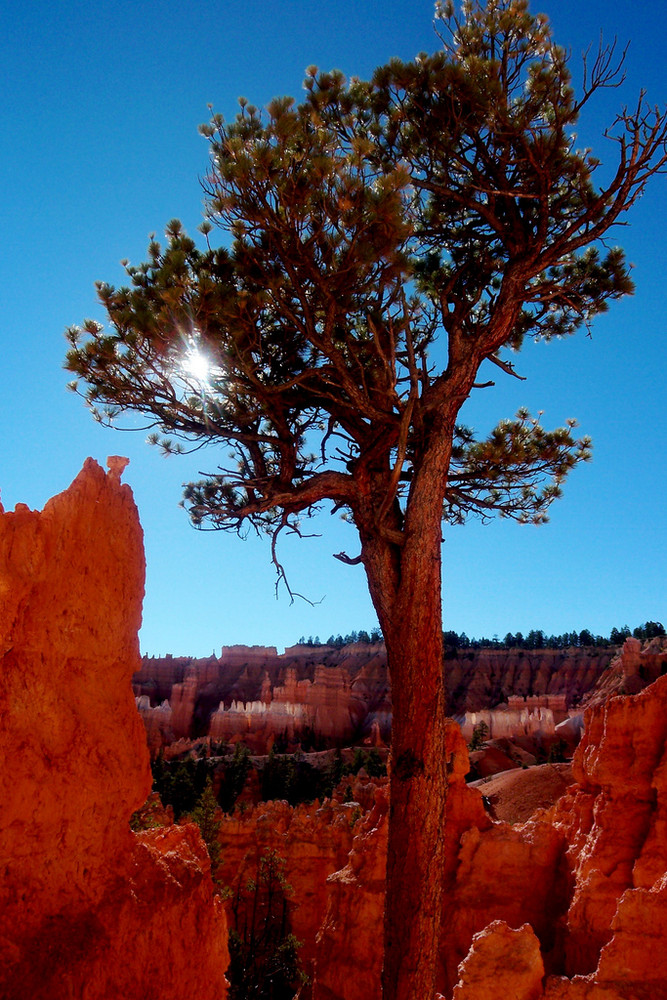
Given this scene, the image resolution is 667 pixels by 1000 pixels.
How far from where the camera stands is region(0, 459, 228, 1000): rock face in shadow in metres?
4.49

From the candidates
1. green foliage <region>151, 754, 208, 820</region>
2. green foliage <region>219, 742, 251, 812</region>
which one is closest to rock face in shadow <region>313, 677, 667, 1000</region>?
green foliage <region>151, 754, 208, 820</region>

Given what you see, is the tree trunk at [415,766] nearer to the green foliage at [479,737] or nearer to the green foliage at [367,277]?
the green foliage at [367,277]

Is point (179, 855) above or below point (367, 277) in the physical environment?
below

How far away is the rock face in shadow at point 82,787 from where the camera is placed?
4.49 metres

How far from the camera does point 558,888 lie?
11031 mm

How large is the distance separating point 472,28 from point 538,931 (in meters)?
12.6

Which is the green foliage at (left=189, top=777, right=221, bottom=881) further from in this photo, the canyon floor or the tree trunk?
the tree trunk

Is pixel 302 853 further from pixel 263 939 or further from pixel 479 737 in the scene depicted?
pixel 479 737

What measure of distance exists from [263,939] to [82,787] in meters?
17.7

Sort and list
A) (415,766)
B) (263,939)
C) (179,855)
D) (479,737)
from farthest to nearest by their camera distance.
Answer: (479,737) < (263,939) < (415,766) < (179,855)

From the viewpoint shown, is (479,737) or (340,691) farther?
(340,691)

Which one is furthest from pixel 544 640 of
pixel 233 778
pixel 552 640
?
pixel 233 778

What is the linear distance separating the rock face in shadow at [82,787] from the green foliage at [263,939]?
1144cm

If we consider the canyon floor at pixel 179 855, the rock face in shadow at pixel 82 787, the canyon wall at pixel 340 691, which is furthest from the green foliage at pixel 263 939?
the canyon wall at pixel 340 691
